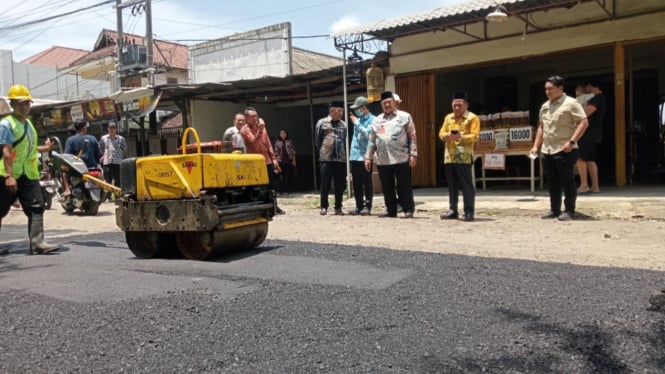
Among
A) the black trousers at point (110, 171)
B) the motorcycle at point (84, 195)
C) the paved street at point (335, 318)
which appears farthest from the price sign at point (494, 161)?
Result: the black trousers at point (110, 171)

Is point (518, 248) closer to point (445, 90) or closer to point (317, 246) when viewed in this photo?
point (317, 246)

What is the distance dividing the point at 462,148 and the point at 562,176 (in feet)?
4.25

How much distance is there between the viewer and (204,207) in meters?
4.89

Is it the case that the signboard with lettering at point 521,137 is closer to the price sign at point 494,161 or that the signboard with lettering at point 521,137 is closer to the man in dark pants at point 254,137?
the price sign at point 494,161

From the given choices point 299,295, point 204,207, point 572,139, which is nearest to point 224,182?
point 204,207

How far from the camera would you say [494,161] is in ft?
34.1

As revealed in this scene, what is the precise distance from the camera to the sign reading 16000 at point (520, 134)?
33.0 feet

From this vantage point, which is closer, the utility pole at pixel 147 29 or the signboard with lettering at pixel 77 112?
the signboard with lettering at pixel 77 112

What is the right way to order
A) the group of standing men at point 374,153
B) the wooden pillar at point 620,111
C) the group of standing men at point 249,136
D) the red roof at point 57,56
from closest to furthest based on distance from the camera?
the group of standing men at point 374,153
the group of standing men at point 249,136
the wooden pillar at point 620,111
the red roof at point 57,56

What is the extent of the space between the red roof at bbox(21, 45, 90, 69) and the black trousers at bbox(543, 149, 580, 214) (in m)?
43.6

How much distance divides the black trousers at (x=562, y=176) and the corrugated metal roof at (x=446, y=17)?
296 centimetres

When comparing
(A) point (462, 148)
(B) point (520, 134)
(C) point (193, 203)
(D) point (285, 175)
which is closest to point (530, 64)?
(B) point (520, 134)

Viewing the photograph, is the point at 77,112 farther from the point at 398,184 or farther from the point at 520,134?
the point at 520,134

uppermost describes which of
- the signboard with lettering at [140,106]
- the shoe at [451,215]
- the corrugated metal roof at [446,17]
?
the corrugated metal roof at [446,17]
